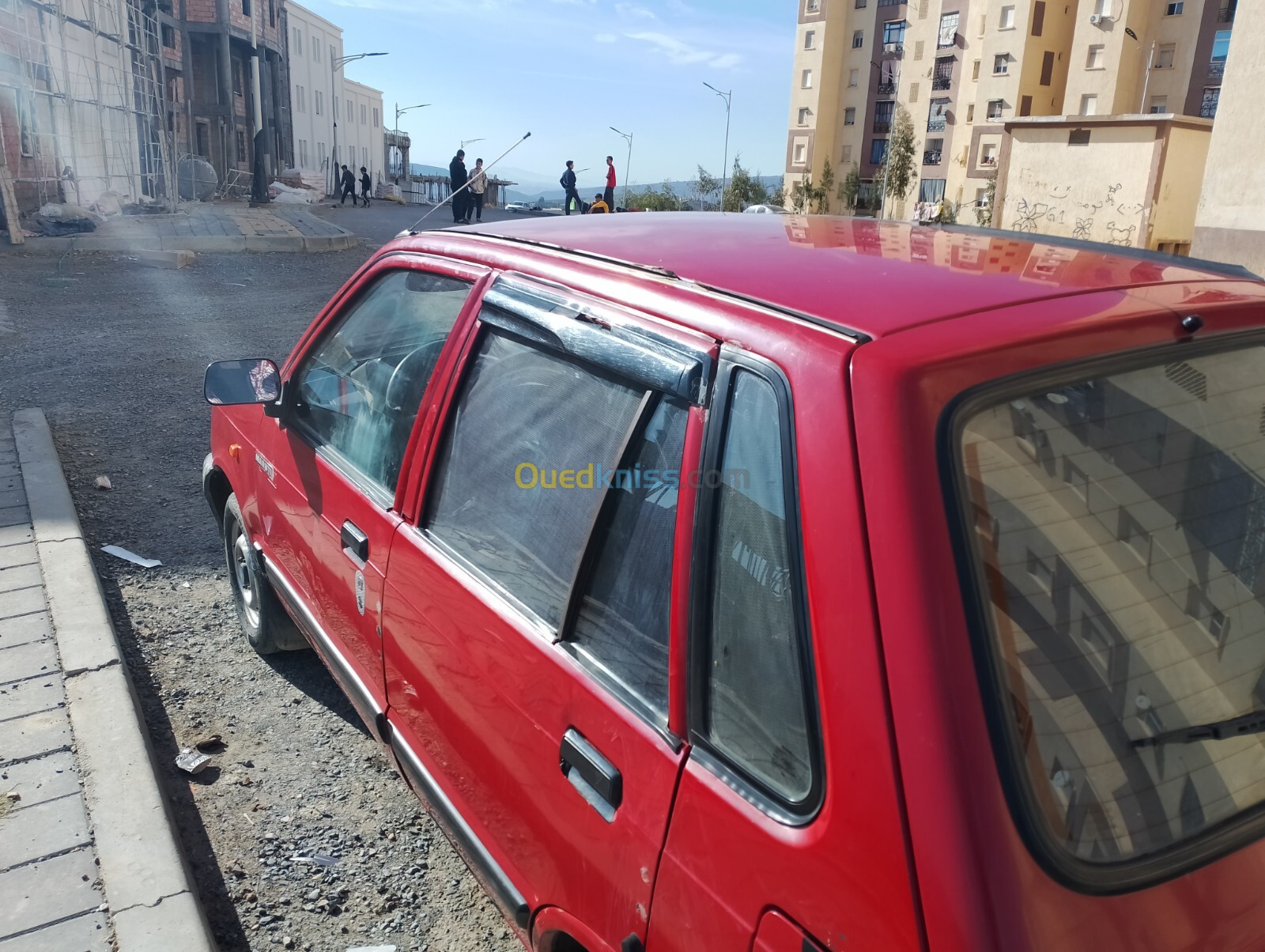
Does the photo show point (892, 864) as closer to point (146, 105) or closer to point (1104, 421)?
point (1104, 421)

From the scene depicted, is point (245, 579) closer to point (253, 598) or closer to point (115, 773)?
point (253, 598)

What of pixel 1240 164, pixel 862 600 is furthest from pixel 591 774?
pixel 1240 164

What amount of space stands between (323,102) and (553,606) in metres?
67.4

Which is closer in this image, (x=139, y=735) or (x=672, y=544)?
(x=672, y=544)

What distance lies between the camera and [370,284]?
293cm

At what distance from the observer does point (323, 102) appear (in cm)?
6169

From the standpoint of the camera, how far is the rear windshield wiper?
4.10 feet

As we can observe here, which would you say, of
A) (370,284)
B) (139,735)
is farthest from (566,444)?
(139,735)

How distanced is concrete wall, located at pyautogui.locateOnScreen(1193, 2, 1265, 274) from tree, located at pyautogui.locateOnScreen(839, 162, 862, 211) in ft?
181

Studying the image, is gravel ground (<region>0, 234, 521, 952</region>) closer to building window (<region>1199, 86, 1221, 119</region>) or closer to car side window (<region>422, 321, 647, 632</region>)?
car side window (<region>422, 321, 647, 632</region>)

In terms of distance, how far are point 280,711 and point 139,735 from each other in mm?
531

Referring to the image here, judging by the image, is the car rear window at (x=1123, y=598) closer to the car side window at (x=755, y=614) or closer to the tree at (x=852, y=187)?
the car side window at (x=755, y=614)

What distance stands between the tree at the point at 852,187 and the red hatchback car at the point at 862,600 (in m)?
68.6

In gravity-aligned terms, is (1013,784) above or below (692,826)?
above
